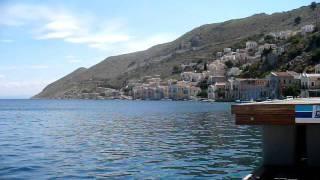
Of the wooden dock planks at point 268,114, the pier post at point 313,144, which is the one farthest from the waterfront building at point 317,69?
the wooden dock planks at point 268,114

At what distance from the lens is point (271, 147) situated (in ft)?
53.2

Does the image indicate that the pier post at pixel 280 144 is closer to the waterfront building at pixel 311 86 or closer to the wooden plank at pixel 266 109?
the wooden plank at pixel 266 109

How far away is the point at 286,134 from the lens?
626 inches

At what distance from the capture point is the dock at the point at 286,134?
44.4 ft

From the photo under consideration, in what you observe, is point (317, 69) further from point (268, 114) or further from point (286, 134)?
point (268, 114)

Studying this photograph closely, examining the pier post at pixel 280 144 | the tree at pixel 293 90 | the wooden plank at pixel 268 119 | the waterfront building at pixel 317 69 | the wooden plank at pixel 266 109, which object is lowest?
the pier post at pixel 280 144

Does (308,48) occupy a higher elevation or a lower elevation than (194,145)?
higher

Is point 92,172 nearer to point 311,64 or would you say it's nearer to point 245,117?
point 245,117

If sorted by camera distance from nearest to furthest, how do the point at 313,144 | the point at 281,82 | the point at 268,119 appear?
the point at 268,119 → the point at 313,144 → the point at 281,82

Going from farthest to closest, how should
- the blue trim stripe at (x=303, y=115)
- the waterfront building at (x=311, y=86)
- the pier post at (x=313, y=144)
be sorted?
the waterfront building at (x=311, y=86) → the pier post at (x=313, y=144) → the blue trim stripe at (x=303, y=115)

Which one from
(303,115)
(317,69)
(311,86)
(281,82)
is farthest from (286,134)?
(317,69)

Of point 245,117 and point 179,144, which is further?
point 179,144

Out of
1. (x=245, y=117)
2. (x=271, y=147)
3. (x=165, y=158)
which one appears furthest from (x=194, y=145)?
(x=245, y=117)

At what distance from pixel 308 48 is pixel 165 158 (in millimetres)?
180804
